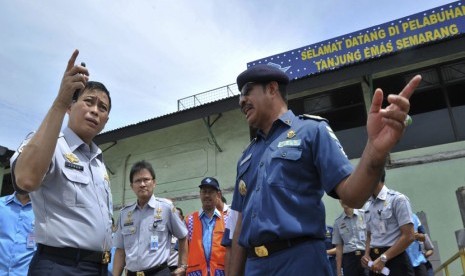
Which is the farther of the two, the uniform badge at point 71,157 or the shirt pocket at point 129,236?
the shirt pocket at point 129,236

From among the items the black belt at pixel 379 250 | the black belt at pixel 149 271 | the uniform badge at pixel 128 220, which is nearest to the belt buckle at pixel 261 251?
the black belt at pixel 149 271

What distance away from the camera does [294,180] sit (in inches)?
84.3

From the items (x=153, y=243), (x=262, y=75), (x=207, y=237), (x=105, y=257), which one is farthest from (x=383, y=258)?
(x=105, y=257)

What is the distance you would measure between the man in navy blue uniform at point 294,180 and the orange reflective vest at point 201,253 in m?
2.98

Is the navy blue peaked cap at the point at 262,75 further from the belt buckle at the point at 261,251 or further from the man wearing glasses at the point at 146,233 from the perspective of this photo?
the man wearing glasses at the point at 146,233

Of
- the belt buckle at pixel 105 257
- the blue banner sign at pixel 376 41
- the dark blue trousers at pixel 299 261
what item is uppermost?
the blue banner sign at pixel 376 41

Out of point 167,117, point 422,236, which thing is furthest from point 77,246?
point 167,117

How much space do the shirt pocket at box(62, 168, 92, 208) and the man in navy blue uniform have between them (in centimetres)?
103

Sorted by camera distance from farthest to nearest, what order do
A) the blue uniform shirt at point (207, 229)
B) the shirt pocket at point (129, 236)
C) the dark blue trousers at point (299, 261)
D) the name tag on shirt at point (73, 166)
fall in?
the blue uniform shirt at point (207, 229)
the shirt pocket at point (129, 236)
the name tag on shirt at point (73, 166)
the dark blue trousers at point (299, 261)

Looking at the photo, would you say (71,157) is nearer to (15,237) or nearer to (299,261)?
(299,261)

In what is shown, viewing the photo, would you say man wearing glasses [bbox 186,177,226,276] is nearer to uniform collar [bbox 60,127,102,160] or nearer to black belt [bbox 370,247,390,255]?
black belt [bbox 370,247,390,255]

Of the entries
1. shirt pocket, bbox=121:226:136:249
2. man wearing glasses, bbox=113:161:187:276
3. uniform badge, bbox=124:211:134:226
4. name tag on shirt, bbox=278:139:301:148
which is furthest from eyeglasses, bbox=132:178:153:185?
name tag on shirt, bbox=278:139:301:148

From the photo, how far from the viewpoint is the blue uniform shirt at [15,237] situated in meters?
4.44

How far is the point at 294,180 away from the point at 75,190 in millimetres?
1364
